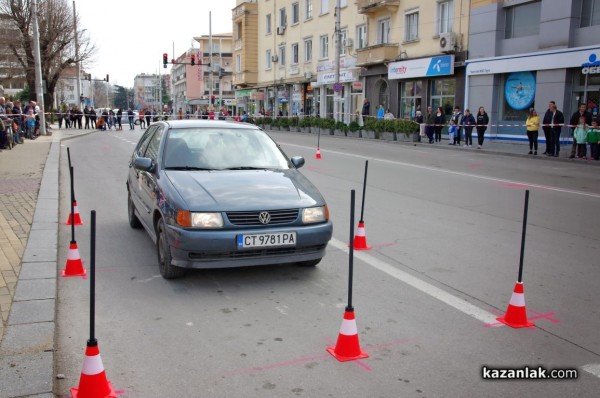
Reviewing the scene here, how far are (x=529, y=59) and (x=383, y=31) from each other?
12.9m

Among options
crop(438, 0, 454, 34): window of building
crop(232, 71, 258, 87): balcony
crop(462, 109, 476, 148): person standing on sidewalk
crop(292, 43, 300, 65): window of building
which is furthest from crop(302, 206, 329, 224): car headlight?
crop(232, 71, 258, 87): balcony

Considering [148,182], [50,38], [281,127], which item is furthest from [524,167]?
[50,38]

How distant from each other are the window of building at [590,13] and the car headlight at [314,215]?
21503 millimetres

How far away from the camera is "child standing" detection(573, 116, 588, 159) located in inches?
758

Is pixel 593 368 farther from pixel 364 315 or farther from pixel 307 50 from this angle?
pixel 307 50

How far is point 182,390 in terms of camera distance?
11.7 ft

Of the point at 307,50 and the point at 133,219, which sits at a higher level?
the point at 307,50

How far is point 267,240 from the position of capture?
5305 mm

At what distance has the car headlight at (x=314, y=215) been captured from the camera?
5590mm

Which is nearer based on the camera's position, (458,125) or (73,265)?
(73,265)

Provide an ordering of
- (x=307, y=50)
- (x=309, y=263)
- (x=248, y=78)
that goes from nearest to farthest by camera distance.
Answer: (x=309, y=263), (x=307, y=50), (x=248, y=78)

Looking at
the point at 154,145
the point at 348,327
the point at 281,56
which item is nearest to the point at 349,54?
the point at 281,56

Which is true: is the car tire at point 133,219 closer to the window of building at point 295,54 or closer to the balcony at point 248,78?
the window of building at point 295,54

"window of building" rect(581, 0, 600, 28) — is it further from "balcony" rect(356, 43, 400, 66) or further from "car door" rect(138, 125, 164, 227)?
"car door" rect(138, 125, 164, 227)
